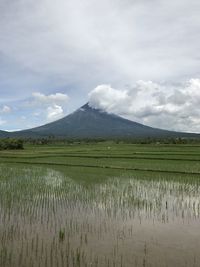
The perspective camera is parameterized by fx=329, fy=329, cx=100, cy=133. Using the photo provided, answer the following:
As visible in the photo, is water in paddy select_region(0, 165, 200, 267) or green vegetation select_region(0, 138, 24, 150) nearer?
water in paddy select_region(0, 165, 200, 267)

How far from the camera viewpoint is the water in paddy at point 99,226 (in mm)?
7293

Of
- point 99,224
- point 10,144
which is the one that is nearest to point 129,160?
point 99,224

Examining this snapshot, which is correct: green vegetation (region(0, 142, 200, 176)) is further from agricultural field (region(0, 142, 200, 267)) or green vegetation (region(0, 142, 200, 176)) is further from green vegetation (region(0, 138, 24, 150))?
green vegetation (region(0, 138, 24, 150))

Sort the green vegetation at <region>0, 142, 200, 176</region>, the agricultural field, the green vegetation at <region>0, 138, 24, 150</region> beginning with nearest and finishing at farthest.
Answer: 1. the agricultural field
2. the green vegetation at <region>0, 142, 200, 176</region>
3. the green vegetation at <region>0, 138, 24, 150</region>

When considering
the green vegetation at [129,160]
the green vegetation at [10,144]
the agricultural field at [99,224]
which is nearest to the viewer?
the agricultural field at [99,224]

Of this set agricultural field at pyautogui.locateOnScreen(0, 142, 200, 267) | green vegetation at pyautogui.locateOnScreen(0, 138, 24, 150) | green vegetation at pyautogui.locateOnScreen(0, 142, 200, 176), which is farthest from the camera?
green vegetation at pyautogui.locateOnScreen(0, 138, 24, 150)

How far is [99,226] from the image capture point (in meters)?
9.85

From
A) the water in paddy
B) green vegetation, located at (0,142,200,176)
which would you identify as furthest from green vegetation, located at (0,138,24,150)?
the water in paddy

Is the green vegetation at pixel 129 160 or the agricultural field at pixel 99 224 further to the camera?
the green vegetation at pixel 129 160

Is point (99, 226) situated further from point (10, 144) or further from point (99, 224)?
point (10, 144)

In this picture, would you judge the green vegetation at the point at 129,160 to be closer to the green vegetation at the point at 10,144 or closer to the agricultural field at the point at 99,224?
the agricultural field at the point at 99,224

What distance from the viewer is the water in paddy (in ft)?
23.9

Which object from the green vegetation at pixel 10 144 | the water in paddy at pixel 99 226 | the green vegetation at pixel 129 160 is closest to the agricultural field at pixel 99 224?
the water in paddy at pixel 99 226

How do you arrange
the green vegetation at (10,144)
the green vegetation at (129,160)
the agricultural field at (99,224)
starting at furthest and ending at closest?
the green vegetation at (10,144) < the green vegetation at (129,160) < the agricultural field at (99,224)
